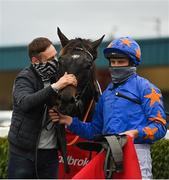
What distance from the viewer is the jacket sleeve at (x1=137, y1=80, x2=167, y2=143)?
4129mm

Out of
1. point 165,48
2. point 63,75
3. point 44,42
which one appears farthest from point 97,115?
point 165,48

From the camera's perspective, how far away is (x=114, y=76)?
4.39 metres

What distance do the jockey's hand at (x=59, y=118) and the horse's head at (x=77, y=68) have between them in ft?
0.19

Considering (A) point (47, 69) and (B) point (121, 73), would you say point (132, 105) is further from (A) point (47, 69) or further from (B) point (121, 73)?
(A) point (47, 69)

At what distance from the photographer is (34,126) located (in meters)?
4.75

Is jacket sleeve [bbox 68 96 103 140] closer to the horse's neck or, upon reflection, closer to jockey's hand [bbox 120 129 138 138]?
the horse's neck

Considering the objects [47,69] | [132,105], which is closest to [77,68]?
[47,69]

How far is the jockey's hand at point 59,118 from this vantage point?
Answer: 4.69 metres

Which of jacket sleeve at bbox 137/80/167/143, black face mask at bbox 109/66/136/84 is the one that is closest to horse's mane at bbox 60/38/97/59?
black face mask at bbox 109/66/136/84

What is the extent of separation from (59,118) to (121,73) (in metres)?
0.66

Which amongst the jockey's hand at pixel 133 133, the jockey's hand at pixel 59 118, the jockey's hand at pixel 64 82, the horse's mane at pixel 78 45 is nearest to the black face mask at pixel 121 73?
Result: the jockey's hand at pixel 64 82

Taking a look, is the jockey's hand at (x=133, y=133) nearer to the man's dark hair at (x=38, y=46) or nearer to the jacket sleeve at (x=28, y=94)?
the jacket sleeve at (x=28, y=94)

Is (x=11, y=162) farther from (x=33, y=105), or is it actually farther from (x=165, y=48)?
(x=165, y=48)

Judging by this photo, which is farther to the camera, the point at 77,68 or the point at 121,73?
the point at 77,68
